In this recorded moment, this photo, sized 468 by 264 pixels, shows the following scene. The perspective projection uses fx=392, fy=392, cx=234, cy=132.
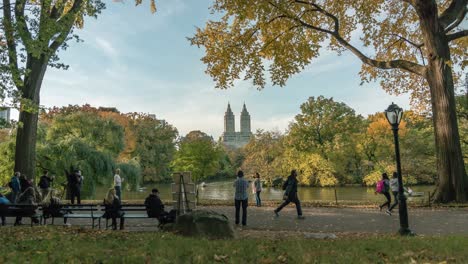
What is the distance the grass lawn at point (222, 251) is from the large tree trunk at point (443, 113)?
952cm

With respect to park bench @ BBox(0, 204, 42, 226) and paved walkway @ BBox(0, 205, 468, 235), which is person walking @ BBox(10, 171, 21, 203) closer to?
paved walkway @ BBox(0, 205, 468, 235)

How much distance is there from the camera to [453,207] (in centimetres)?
1472

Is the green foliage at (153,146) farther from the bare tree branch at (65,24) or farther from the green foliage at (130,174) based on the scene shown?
the bare tree branch at (65,24)

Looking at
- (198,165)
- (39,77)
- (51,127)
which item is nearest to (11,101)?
(39,77)

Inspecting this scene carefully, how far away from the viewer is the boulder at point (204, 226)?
8.23 meters

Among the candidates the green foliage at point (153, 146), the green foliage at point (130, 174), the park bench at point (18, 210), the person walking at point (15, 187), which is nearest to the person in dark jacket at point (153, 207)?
the park bench at point (18, 210)

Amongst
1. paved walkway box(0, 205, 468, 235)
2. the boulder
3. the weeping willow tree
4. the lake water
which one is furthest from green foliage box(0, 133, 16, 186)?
the boulder

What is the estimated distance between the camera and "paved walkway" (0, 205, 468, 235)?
10.6 meters

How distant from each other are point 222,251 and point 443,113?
1339 centimetres

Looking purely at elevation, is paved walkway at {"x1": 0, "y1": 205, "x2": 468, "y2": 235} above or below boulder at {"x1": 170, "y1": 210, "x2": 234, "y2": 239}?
below

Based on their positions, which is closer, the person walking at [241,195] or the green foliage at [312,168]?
the person walking at [241,195]

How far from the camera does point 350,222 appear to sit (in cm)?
1203

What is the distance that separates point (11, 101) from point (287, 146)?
39.1 meters

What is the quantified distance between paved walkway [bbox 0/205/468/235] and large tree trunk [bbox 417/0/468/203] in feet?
5.14
